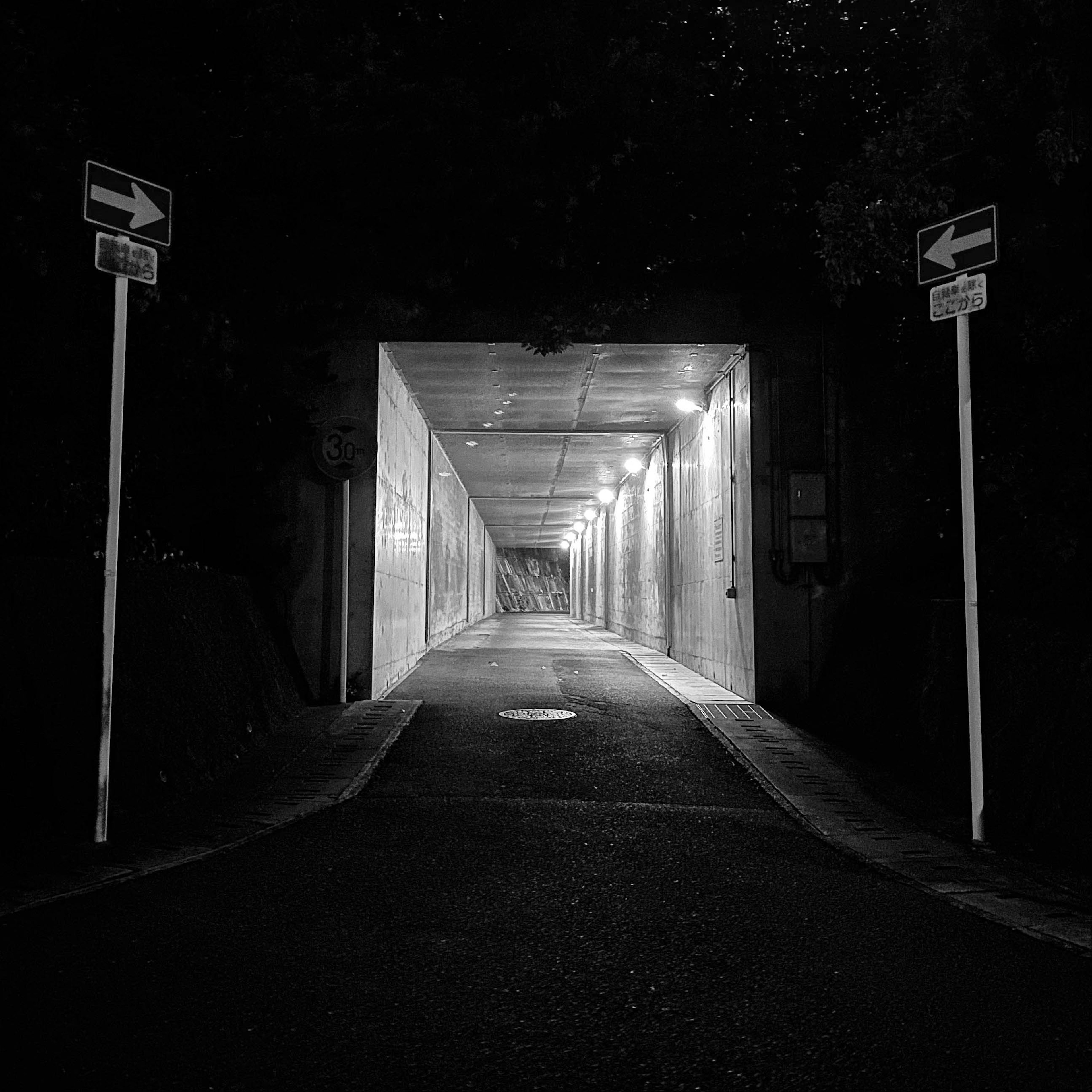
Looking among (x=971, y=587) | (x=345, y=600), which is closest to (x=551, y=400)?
(x=345, y=600)

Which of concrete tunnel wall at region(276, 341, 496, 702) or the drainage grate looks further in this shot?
concrete tunnel wall at region(276, 341, 496, 702)

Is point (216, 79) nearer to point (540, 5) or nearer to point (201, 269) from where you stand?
point (201, 269)

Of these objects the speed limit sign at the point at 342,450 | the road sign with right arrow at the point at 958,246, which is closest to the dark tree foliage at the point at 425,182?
the speed limit sign at the point at 342,450

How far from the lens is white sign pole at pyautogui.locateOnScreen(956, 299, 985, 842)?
5809 millimetres

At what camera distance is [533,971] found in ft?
11.7

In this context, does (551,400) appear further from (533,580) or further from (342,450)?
(533,580)

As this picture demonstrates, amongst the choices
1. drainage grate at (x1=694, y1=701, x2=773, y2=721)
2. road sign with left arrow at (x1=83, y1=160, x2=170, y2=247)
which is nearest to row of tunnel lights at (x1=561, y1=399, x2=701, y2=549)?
drainage grate at (x1=694, y1=701, x2=773, y2=721)

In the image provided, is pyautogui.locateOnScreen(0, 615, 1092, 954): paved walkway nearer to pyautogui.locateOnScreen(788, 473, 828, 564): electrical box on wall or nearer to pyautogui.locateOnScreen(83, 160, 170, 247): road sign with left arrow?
pyautogui.locateOnScreen(788, 473, 828, 564): electrical box on wall

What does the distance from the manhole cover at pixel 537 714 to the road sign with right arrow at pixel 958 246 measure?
574cm

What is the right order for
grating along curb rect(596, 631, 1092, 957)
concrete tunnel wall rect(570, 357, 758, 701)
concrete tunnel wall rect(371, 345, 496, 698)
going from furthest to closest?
concrete tunnel wall rect(371, 345, 496, 698) → concrete tunnel wall rect(570, 357, 758, 701) → grating along curb rect(596, 631, 1092, 957)

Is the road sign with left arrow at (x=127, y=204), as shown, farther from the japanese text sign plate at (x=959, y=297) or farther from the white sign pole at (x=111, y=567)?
the japanese text sign plate at (x=959, y=297)

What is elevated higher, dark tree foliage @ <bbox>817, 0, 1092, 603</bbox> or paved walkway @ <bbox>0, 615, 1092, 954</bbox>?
dark tree foliage @ <bbox>817, 0, 1092, 603</bbox>

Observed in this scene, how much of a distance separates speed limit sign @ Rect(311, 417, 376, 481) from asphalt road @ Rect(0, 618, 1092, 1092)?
497 centimetres

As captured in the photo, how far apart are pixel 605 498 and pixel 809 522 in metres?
20.6
